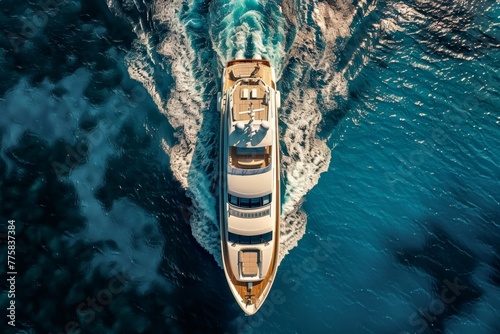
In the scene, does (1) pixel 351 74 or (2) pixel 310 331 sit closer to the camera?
(2) pixel 310 331

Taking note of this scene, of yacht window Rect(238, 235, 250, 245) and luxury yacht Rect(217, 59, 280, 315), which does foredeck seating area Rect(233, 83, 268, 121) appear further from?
yacht window Rect(238, 235, 250, 245)

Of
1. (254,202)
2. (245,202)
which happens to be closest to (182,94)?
(245,202)

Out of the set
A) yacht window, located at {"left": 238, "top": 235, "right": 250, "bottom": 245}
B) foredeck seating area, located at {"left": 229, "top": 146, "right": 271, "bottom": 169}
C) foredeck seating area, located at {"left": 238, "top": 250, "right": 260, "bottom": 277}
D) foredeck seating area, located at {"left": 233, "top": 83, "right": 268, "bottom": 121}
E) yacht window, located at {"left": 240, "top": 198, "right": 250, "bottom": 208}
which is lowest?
foredeck seating area, located at {"left": 238, "top": 250, "right": 260, "bottom": 277}

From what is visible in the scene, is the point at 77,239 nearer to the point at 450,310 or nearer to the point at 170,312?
the point at 170,312

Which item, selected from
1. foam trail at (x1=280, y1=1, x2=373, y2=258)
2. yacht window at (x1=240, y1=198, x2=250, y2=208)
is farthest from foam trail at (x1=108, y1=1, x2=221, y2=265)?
foam trail at (x1=280, y1=1, x2=373, y2=258)

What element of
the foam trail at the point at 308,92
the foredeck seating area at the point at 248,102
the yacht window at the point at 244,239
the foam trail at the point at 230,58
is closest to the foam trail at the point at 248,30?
the foam trail at the point at 230,58

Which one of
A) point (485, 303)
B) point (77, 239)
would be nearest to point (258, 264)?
point (77, 239)

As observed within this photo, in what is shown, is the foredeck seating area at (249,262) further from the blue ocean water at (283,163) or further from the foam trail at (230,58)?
the foam trail at (230,58)
